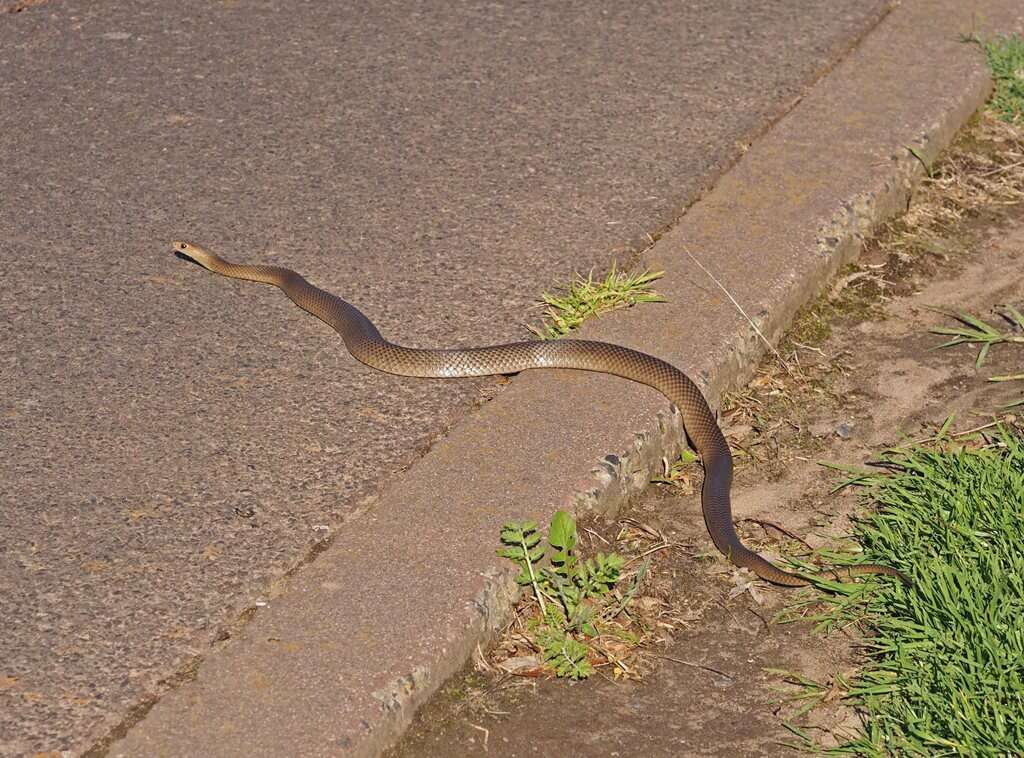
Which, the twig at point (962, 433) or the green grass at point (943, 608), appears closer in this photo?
the green grass at point (943, 608)

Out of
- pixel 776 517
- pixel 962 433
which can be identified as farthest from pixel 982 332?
pixel 776 517

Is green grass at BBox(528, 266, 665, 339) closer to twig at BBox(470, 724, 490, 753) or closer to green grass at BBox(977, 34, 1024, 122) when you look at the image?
twig at BBox(470, 724, 490, 753)

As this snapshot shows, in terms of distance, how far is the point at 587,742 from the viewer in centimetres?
345

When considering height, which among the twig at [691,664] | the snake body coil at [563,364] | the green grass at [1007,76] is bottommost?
the twig at [691,664]

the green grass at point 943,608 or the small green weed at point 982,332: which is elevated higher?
the green grass at point 943,608

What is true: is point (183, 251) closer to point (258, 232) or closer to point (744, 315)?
point (258, 232)

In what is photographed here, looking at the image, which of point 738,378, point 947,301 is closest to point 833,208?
point 947,301

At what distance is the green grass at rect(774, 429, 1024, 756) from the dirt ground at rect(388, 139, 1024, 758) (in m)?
0.11

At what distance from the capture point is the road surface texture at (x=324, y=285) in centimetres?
346

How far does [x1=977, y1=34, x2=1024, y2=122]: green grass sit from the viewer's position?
6.51 metres

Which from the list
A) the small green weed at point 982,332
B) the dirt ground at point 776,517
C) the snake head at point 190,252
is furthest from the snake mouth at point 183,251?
the small green weed at point 982,332

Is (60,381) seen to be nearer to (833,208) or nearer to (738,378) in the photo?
(738,378)

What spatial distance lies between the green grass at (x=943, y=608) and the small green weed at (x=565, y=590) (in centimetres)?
58

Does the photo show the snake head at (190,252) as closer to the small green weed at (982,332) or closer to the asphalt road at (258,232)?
the asphalt road at (258,232)
